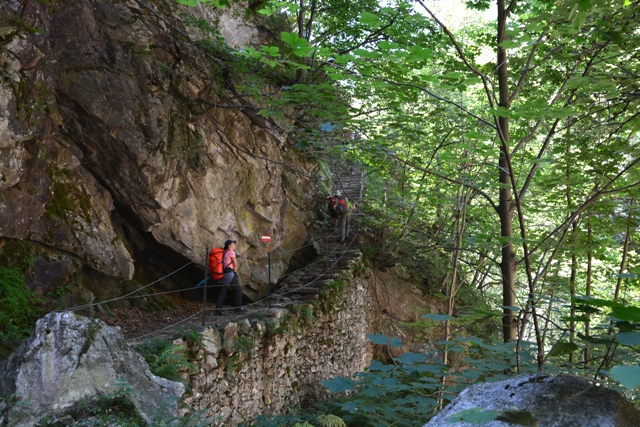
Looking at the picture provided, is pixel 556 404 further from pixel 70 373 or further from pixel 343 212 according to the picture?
pixel 343 212

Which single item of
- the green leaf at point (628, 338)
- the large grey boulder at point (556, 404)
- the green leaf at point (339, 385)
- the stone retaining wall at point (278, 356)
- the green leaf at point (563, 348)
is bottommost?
the stone retaining wall at point (278, 356)

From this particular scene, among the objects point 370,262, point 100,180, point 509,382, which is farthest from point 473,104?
point 509,382

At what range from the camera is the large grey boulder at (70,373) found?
3.43 metres

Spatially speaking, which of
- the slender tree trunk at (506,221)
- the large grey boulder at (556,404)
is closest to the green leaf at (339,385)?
the slender tree trunk at (506,221)

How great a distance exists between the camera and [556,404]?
5.28ft

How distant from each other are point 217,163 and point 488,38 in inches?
207

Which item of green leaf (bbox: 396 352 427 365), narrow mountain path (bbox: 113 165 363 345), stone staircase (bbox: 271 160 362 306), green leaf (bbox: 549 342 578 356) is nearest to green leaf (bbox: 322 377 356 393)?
green leaf (bbox: 396 352 427 365)

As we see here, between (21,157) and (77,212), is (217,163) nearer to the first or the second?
(77,212)

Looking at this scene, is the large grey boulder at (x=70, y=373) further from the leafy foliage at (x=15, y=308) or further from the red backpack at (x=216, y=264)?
the red backpack at (x=216, y=264)

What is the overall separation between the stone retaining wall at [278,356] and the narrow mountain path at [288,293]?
13.4 inches

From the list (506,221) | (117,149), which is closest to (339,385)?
(506,221)

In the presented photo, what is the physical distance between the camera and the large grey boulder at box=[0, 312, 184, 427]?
11.2 feet

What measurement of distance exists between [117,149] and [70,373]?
13.9 ft

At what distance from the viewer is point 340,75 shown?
3797 mm
